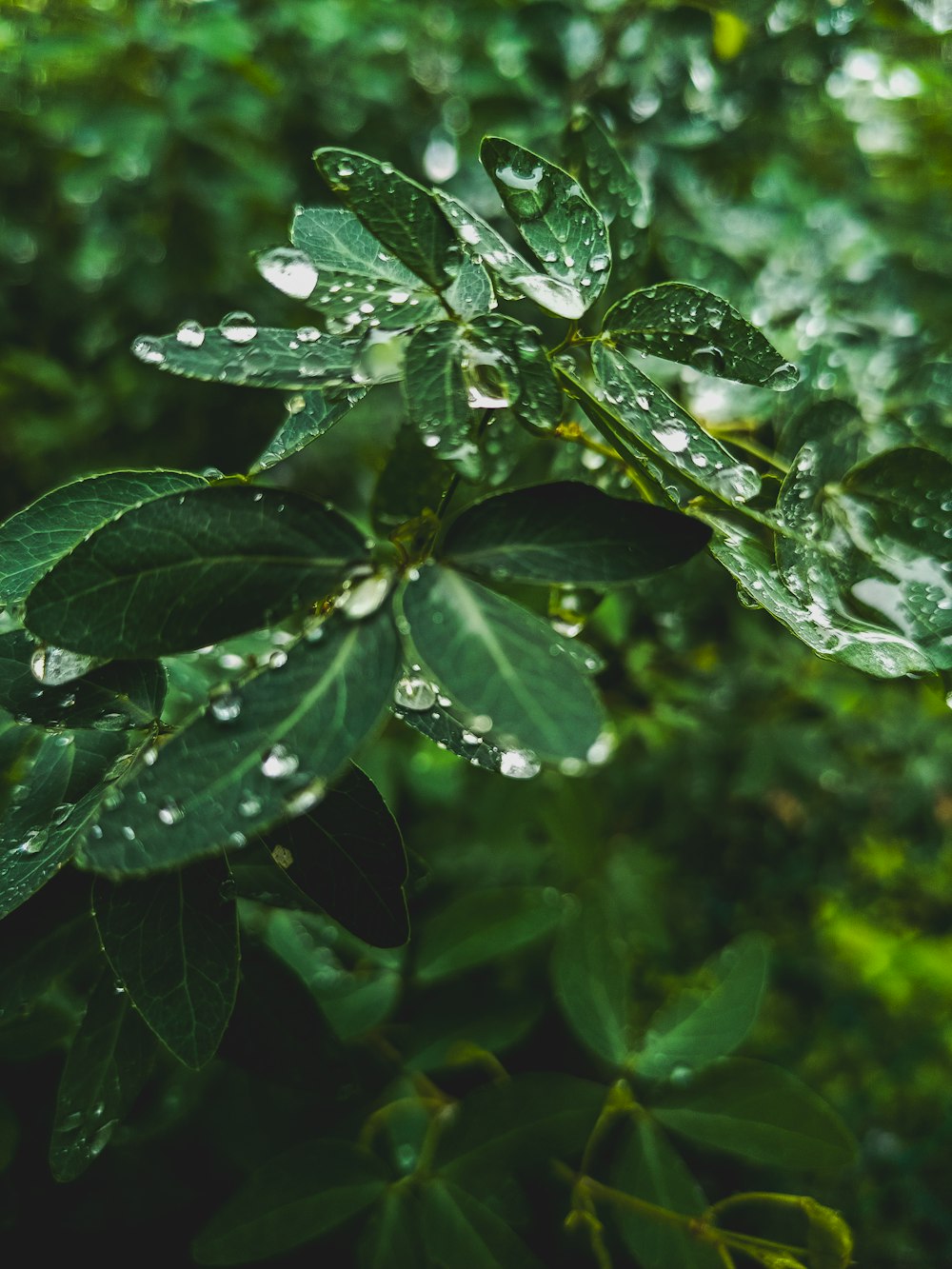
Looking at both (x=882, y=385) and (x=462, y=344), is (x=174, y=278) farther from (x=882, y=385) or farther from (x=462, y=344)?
(x=462, y=344)

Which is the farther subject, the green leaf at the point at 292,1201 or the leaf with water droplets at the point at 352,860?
the green leaf at the point at 292,1201

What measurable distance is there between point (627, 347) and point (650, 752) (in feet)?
5.00

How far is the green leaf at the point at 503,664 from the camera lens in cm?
44

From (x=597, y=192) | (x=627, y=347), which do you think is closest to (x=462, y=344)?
(x=627, y=347)

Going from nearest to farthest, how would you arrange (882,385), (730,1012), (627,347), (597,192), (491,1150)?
(627,347)
(597,192)
(491,1150)
(730,1012)
(882,385)

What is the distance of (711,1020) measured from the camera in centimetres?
113

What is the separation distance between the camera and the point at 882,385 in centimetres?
128

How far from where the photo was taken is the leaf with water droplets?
2.00 feet

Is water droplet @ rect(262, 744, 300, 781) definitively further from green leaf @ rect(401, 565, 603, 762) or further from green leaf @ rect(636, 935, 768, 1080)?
green leaf @ rect(636, 935, 768, 1080)

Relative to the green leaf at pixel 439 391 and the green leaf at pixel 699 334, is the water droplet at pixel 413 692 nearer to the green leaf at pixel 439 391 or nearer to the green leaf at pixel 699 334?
the green leaf at pixel 439 391

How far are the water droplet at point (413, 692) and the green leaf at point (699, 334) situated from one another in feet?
1.02

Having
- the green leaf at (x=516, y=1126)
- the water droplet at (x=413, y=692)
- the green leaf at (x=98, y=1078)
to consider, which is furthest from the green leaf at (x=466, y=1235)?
the water droplet at (x=413, y=692)

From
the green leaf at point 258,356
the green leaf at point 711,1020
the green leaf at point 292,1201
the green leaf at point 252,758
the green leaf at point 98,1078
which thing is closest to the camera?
the green leaf at point 252,758

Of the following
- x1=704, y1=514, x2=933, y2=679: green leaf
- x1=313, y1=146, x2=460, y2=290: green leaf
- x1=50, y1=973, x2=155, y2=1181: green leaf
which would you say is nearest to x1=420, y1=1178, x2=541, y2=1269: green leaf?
x1=50, y1=973, x2=155, y2=1181: green leaf
